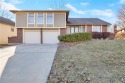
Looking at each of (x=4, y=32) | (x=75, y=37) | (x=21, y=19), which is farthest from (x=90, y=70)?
(x=4, y=32)

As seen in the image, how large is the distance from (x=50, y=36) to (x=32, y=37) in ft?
8.01

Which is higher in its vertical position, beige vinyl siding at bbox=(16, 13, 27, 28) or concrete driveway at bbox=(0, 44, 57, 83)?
beige vinyl siding at bbox=(16, 13, 27, 28)

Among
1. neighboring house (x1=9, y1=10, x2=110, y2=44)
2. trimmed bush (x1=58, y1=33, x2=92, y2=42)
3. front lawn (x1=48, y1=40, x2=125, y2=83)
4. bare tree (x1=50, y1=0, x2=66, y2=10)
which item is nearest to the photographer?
front lawn (x1=48, y1=40, x2=125, y2=83)

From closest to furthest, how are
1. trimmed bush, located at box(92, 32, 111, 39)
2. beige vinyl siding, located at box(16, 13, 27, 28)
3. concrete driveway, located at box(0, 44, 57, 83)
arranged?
concrete driveway, located at box(0, 44, 57, 83)
trimmed bush, located at box(92, 32, 111, 39)
beige vinyl siding, located at box(16, 13, 27, 28)

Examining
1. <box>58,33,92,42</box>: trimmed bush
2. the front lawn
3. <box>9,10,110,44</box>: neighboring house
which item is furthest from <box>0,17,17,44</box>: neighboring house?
the front lawn

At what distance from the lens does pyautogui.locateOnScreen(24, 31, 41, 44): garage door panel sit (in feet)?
86.4

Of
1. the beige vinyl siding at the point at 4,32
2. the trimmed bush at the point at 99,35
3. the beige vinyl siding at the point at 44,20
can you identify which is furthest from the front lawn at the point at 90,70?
the beige vinyl siding at the point at 4,32

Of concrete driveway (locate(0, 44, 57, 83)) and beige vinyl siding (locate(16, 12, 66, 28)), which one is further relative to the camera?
beige vinyl siding (locate(16, 12, 66, 28))

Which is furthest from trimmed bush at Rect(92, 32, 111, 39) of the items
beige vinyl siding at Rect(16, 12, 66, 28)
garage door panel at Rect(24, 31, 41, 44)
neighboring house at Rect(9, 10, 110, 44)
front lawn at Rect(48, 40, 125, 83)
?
front lawn at Rect(48, 40, 125, 83)

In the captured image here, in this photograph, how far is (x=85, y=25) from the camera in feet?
95.8

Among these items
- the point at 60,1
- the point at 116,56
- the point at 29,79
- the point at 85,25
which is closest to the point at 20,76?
the point at 29,79

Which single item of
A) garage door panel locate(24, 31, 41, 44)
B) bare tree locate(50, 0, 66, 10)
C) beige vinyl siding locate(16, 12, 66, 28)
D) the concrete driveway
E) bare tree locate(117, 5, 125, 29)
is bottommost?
the concrete driveway

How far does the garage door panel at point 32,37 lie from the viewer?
2633 centimetres

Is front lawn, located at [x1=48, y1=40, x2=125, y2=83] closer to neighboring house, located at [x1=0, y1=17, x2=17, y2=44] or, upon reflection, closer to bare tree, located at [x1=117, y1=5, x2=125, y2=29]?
neighboring house, located at [x1=0, y1=17, x2=17, y2=44]
